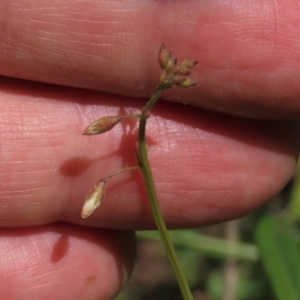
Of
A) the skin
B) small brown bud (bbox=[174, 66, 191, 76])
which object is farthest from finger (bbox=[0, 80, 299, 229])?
small brown bud (bbox=[174, 66, 191, 76])

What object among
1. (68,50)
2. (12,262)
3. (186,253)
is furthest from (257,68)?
(186,253)

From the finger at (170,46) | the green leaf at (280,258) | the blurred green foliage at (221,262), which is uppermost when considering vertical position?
the finger at (170,46)

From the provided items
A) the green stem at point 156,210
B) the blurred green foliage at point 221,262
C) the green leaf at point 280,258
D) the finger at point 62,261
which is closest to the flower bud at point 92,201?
the green stem at point 156,210

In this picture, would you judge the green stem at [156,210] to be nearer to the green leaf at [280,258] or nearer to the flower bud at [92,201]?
the flower bud at [92,201]

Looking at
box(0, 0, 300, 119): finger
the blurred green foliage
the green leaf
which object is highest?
box(0, 0, 300, 119): finger

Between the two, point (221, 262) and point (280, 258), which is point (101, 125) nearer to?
point (280, 258)

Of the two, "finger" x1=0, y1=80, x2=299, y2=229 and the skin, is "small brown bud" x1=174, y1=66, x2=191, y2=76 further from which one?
"finger" x1=0, y1=80, x2=299, y2=229
